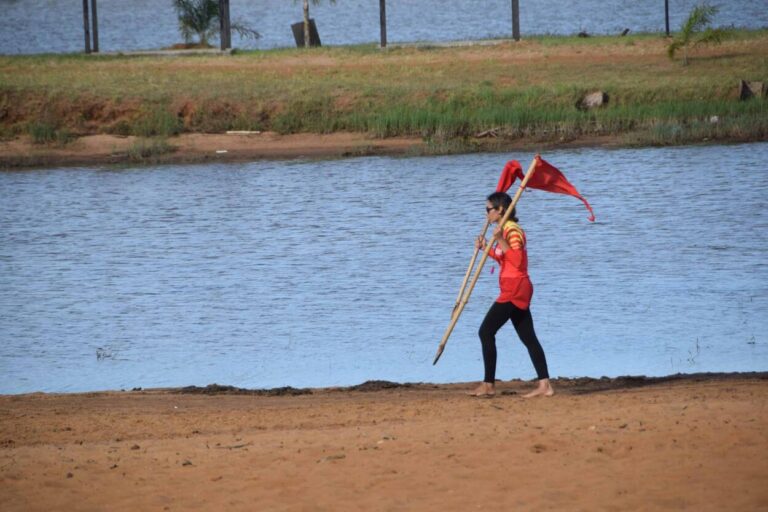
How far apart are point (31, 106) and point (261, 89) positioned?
5024mm

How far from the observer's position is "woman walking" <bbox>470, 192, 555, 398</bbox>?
10445 mm

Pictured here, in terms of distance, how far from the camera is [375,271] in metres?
17.9

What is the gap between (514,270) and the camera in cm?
1052

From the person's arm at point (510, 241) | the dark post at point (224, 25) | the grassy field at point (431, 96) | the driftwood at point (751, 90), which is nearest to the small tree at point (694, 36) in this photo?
the grassy field at point (431, 96)

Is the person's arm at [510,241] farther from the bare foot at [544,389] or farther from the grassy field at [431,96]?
the grassy field at [431,96]

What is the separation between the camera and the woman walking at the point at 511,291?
1045 cm

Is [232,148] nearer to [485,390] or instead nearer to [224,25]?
[224,25]

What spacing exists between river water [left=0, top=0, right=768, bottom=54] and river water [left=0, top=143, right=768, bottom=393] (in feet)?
82.2

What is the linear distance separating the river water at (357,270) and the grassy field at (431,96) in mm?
1587

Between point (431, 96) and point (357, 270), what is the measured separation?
13817mm

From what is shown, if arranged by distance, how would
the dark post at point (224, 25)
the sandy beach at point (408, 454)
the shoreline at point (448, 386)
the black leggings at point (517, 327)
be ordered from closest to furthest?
1. the sandy beach at point (408, 454)
2. the black leggings at point (517, 327)
3. the shoreline at point (448, 386)
4. the dark post at point (224, 25)

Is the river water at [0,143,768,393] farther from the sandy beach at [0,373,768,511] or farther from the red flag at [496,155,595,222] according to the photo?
the sandy beach at [0,373,768,511]

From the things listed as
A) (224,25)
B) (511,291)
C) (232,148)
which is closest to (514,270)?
(511,291)


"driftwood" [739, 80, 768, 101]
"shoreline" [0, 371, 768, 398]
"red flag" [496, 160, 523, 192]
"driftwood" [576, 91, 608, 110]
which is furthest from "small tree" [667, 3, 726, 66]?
"red flag" [496, 160, 523, 192]
